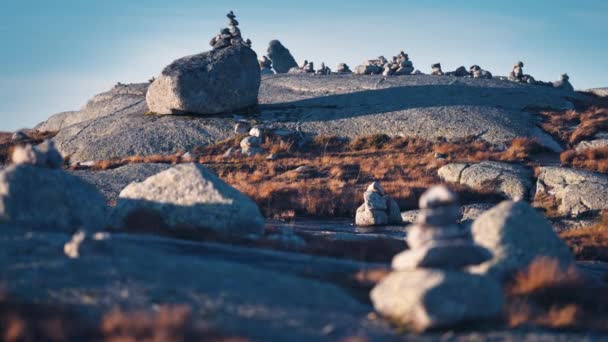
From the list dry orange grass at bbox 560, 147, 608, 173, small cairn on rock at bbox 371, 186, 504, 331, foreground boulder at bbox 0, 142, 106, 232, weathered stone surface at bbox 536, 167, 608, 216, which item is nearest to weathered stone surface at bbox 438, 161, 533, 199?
weathered stone surface at bbox 536, 167, 608, 216

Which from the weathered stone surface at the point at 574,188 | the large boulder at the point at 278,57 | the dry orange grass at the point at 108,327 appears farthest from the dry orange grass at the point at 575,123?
the large boulder at the point at 278,57

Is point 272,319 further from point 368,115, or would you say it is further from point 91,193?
point 368,115

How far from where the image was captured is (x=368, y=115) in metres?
43.5

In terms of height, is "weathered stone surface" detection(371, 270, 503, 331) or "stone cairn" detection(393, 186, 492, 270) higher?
"stone cairn" detection(393, 186, 492, 270)

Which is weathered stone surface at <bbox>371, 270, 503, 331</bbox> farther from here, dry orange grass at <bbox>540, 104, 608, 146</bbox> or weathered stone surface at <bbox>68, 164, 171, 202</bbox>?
dry orange grass at <bbox>540, 104, 608, 146</bbox>

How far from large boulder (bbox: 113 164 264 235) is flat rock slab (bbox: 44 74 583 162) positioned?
25068 millimetres

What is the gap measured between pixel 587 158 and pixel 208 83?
22.7 m

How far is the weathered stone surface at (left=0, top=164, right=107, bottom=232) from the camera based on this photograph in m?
12.3

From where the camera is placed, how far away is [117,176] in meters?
31.5

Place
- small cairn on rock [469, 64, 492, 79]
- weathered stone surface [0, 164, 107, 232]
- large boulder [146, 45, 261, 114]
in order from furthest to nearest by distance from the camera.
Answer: small cairn on rock [469, 64, 492, 79]
large boulder [146, 45, 261, 114]
weathered stone surface [0, 164, 107, 232]

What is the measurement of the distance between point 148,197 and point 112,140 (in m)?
27.9

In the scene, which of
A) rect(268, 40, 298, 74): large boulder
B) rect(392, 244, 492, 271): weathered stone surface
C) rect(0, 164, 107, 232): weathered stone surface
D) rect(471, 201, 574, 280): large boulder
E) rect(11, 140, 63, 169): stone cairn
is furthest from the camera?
rect(268, 40, 298, 74): large boulder

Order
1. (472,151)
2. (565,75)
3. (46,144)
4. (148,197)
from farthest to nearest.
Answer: (565,75) → (472,151) → (148,197) → (46,144)

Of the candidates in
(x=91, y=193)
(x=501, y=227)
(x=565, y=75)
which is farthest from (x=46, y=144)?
(x=565, y=75)
